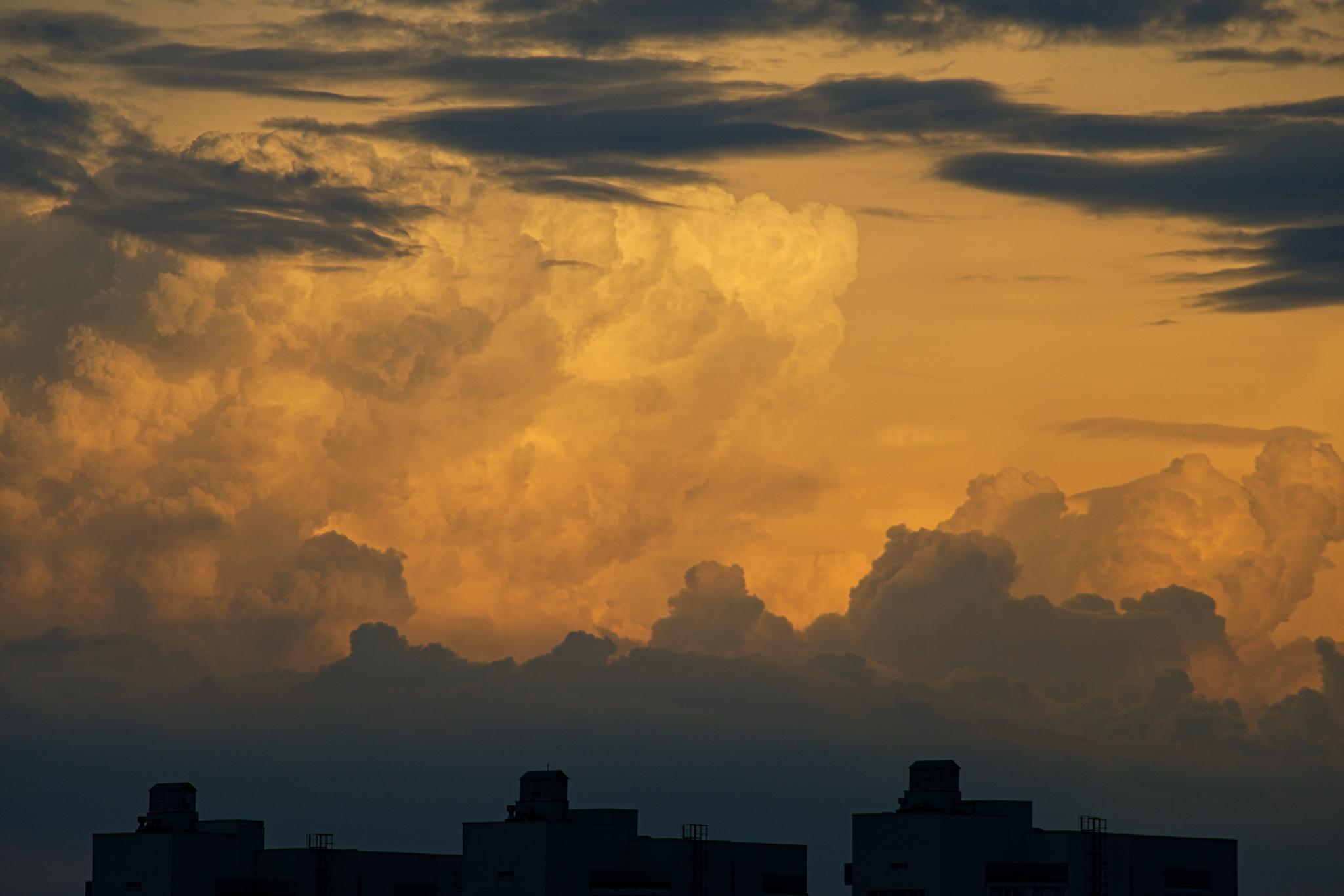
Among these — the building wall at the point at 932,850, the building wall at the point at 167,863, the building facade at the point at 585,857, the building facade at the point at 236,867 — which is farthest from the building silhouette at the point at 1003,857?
the building wall at the point at 167,863

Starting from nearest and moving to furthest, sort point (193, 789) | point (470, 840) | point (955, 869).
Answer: point (955, 869), point (470, 840), point (193, 789)

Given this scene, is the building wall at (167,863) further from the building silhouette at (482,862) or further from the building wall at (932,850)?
the building wall at (932,850)

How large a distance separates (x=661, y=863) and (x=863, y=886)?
60.9ft

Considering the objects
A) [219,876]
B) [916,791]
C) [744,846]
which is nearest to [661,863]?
[744,846]

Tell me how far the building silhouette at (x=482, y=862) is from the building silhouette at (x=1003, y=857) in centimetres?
1539

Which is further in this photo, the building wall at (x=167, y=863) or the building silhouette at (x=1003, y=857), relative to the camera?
the building wall at (x=167, y=863)

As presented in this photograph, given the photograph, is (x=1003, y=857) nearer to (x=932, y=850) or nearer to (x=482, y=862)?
(x=932, y=850)

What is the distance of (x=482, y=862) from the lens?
563 ft

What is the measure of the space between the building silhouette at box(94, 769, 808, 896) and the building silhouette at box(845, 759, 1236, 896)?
15394 mm

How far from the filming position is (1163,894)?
16112 centimetres

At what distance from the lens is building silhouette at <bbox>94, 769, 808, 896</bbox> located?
170625mm

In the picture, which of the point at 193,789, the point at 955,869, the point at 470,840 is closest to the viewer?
the point at 955,869

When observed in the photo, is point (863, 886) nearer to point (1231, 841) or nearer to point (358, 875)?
point (1231, 841)

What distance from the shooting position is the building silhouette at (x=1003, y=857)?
6275 inches
